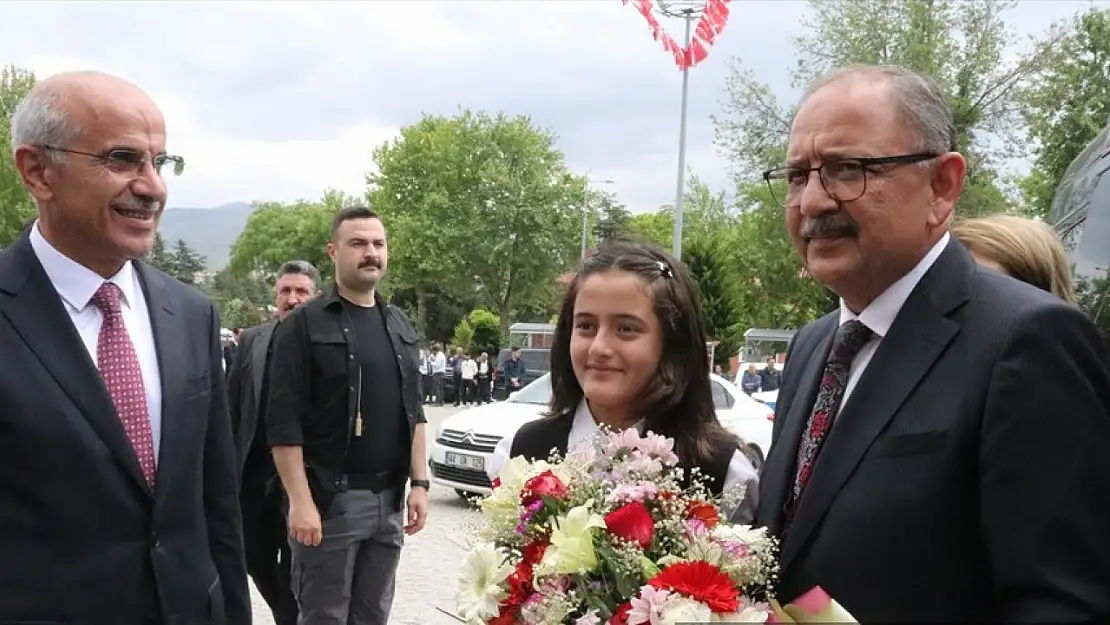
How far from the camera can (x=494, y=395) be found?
3269 cm

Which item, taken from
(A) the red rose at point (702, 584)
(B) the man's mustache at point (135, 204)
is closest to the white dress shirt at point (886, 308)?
(A) the red rose at point (702, 584)

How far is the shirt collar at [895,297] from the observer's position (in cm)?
203

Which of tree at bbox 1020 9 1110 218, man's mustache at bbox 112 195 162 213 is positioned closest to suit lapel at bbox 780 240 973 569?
man's mustache at bbox 112 195 162 213

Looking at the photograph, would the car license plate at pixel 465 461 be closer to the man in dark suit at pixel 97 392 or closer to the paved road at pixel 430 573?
the paved road at pixel 430 573

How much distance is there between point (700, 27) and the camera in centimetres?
1825

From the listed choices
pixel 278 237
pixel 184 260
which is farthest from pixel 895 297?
pixel 278 237

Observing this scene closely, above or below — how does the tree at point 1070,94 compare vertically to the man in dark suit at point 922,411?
above

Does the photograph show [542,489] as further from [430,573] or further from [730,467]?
[430,573]

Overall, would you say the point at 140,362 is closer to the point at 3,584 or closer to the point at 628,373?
the point at 3,584

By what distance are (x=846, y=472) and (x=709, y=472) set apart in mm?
707

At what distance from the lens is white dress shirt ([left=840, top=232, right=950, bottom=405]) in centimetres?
203

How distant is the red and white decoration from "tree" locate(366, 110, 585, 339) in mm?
35920

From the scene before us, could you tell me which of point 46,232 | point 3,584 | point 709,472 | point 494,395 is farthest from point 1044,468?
point 494,395

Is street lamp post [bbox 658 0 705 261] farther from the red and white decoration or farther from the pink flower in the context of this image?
the pink flower
